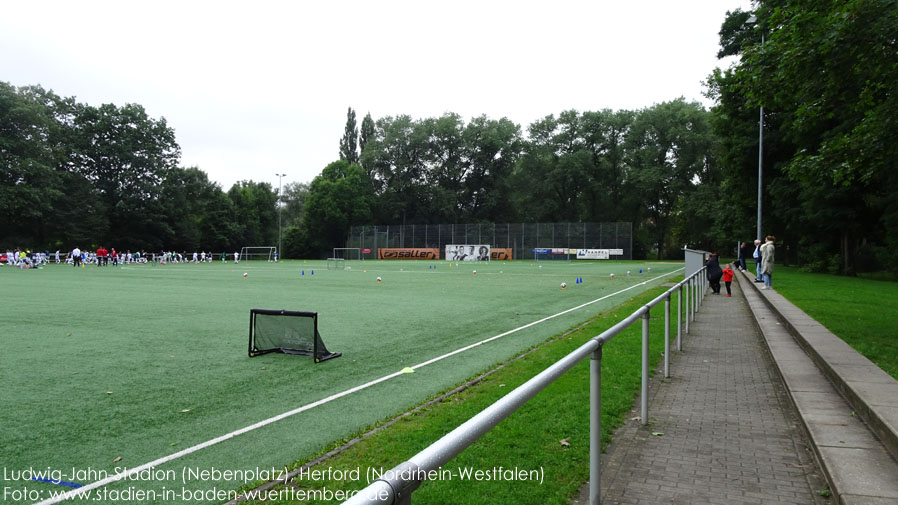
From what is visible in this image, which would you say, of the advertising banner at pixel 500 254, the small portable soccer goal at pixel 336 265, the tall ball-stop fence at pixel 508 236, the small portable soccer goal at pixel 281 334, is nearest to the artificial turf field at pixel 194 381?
the small portable soccer goal at pixel 281 334

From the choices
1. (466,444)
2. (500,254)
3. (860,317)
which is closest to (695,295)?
(860,317)

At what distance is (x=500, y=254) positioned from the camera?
71.8 metres

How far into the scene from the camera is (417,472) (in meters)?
1.30

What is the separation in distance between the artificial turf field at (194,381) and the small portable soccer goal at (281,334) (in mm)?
180

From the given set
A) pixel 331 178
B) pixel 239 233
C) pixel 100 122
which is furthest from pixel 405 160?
pixel 100 122

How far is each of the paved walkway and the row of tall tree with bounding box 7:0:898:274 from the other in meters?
5.90

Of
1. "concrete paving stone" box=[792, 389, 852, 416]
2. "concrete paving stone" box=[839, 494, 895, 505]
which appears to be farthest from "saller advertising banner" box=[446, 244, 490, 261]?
"concrete paving stone" box=[839, 494, 895, 505]

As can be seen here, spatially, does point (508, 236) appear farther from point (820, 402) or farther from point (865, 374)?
point (820, 402)

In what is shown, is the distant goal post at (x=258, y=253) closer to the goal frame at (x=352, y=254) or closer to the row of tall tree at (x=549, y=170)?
the goal frame at (x=352, y=254)

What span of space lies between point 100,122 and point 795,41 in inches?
3019

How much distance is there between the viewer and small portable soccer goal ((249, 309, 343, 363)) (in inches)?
328

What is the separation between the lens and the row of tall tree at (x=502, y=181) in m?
30.3

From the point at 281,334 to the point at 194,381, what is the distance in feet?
6.03

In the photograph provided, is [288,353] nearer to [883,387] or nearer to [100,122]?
[883,387]
